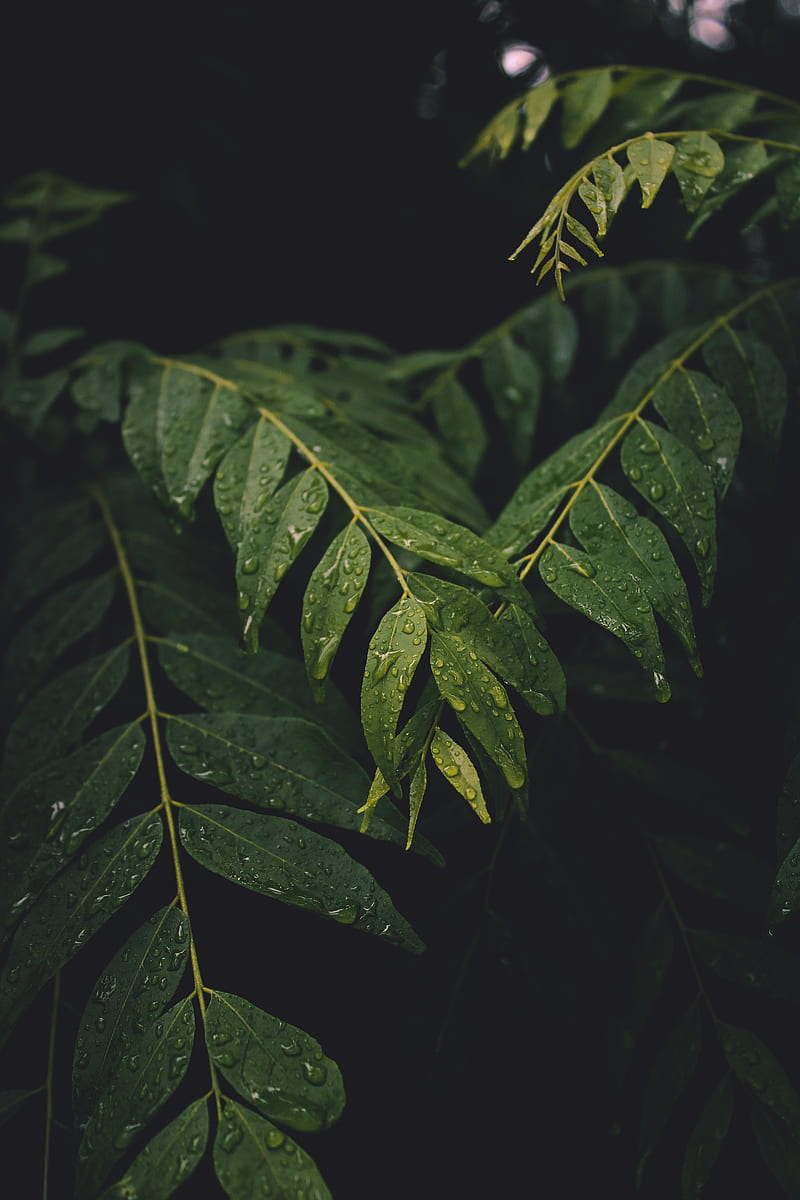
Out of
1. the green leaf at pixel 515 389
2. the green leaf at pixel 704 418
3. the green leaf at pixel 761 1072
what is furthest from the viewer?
the green leaf at pixel 515 389

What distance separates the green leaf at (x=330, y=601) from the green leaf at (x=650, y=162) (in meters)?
0.49

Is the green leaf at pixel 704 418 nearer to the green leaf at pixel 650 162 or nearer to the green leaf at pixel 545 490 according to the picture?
the green leaf at pixel 545 490

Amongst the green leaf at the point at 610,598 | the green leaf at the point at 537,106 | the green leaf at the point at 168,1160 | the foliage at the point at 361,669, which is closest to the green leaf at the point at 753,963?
the foliage at the point at 361,669


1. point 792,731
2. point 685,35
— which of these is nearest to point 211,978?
point 792,731

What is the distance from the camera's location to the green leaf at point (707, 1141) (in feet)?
2.68

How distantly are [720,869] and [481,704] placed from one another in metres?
0.56

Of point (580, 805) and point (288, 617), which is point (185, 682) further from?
point (580, 805)

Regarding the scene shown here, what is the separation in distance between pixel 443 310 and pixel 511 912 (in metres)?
1.61

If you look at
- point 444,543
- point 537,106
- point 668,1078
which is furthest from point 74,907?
point 537,106

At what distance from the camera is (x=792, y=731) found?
90 centimetres

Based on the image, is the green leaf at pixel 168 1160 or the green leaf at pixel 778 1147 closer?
the green leaf at pixel 168 1160

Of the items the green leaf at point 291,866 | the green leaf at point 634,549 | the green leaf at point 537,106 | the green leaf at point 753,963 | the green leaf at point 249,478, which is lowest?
the green leaf at point 753,963

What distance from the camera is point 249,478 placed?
3.21 feet

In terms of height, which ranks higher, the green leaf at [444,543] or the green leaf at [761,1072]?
the green leaf at [444,543]
